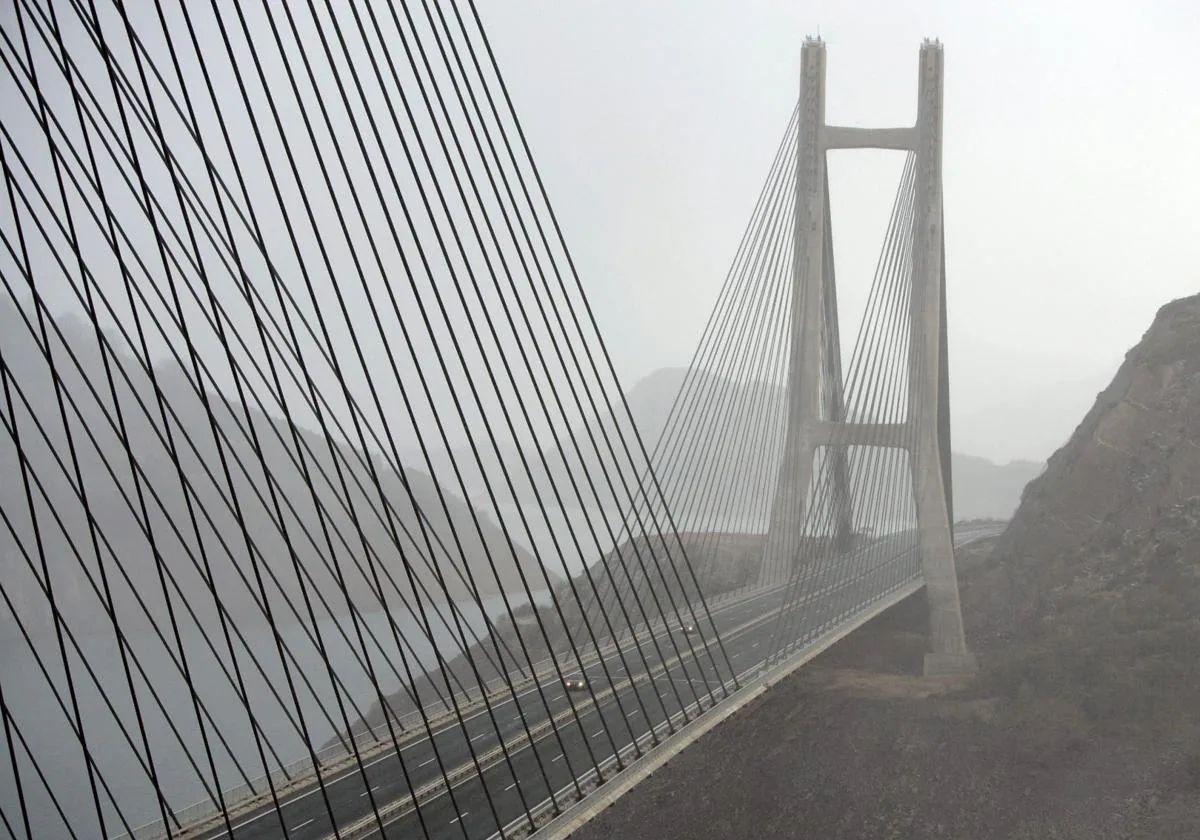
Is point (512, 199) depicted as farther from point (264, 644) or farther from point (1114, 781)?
point (264, 644)

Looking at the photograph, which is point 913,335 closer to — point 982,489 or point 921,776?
point 921,776

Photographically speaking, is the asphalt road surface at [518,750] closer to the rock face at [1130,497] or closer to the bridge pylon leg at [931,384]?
the bridge pylon leg at [931,384]

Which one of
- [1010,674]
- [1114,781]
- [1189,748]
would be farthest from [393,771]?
[1010,674]

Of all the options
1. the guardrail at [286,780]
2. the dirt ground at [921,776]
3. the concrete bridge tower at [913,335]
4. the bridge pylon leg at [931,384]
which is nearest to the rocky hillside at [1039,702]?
the dirt ground at [921,776]

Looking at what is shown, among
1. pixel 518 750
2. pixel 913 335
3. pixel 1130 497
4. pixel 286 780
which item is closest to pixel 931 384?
pixel 913 335

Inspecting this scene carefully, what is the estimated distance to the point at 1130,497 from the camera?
34.6m

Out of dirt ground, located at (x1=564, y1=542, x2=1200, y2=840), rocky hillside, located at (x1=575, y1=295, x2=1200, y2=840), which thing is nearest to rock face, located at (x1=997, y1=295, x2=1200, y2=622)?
rocky hillside, located at (x1=575, y1=295, x2=1200, y2=840)

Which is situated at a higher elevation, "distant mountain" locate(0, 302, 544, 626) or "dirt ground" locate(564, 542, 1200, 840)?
"distant mountain" locate(0, 302, 544, 626)

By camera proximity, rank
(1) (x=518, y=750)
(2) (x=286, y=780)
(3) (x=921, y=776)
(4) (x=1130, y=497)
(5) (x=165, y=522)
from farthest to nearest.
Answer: (5) (x=165, y=522) < (4) (x=1130, y=497) < (3) (x=921, y=776) < (1) (x=518, y=750) < (2) (x=286, y=780)

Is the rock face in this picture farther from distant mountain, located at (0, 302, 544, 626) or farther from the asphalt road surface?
distant mountain, located at (0, 302, 544, 626)

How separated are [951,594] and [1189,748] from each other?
944 cm

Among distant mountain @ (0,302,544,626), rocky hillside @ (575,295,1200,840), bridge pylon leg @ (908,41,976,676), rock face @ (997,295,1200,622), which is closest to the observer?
rocky hillside @ (575,295,1200,840)

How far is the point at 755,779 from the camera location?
76.4ft

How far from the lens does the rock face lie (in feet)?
105
